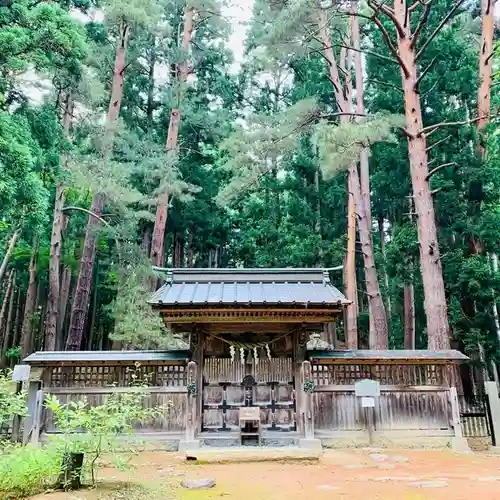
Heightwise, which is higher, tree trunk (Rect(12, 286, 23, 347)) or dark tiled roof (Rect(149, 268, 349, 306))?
tree trunk (Rect(12, 286, 23, 347))

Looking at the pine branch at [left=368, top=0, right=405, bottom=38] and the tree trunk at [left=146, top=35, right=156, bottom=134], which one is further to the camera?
the tree trunk at [left=146, top=35, right=156, bottom=134]

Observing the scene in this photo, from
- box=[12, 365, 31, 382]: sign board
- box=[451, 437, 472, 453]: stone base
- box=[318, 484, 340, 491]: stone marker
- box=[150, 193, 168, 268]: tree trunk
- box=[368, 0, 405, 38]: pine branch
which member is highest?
box=[368, 0, 405, 38]: pine branch

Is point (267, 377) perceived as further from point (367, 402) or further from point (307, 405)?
point (367, 402)

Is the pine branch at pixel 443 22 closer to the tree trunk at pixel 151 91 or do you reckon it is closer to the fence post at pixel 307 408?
the fence post at pixel 307 408

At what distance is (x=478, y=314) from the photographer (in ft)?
38.0

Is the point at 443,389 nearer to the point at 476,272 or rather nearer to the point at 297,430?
the point at 297,430

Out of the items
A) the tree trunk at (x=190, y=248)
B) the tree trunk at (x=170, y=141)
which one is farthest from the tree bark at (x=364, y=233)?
the tree trunk at (x=190, y=248)

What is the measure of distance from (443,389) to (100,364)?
5.68 meters

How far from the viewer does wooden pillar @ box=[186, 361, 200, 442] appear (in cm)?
714

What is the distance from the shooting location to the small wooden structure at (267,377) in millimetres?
7297

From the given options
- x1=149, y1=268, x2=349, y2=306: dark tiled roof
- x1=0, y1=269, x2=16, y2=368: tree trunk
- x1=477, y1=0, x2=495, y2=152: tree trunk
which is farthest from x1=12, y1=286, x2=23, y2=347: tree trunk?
x1=477, y1=0, x2=495, y2=152: tree trunk

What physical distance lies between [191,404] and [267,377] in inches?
52.0

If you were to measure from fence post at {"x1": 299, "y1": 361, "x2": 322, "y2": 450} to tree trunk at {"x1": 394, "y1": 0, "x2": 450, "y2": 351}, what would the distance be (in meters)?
2.53

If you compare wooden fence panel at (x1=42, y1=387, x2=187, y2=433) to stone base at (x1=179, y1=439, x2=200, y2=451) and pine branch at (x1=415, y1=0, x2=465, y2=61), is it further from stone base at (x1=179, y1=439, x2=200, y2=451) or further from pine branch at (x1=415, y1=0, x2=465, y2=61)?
pine branch at (x1=415, y1=0, x2=465, y2=61)
